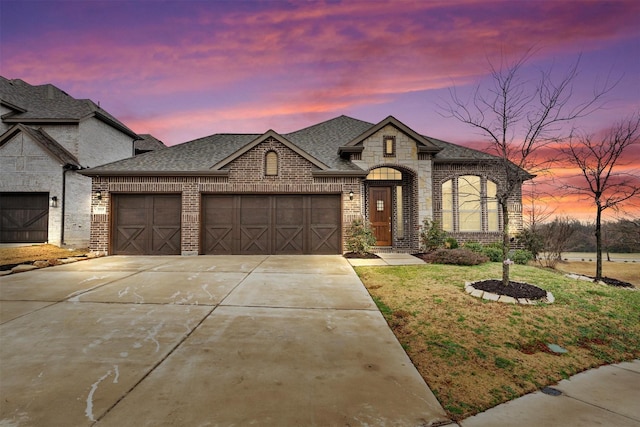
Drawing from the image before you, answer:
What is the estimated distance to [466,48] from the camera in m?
8.79

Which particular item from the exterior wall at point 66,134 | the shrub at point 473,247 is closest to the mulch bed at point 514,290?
the shrub at point 473,247

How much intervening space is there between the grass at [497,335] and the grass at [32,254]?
39.7 ft

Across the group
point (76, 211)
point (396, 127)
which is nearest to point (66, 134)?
point (76, 211)

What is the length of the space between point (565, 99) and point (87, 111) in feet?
65.0

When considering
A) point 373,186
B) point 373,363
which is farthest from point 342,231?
point 373,363

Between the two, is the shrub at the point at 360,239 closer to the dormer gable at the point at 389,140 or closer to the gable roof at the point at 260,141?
the gable roof at the point at 260,141

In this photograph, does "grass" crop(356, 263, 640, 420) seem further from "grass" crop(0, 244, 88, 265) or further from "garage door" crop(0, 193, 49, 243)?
"garage door" crop(0, 193, 49, 243)

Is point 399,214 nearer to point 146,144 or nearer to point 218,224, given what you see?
point 218,224

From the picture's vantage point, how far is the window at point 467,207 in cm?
1280

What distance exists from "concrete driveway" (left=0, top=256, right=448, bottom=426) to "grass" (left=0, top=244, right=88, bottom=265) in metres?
5.89

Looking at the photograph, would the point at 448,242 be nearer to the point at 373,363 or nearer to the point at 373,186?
the point at 373,186

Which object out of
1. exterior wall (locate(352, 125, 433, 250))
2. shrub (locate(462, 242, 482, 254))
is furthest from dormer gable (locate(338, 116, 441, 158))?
shrub (locate(462, 242, 482, 254))

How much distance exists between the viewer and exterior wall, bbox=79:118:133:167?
1398 cm

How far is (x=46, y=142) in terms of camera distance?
12852 millimetres
